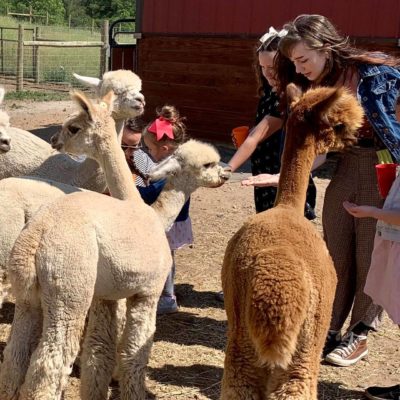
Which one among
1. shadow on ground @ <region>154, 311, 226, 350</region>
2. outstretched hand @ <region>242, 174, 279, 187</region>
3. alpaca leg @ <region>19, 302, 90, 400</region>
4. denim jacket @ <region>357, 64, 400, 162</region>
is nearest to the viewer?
alpaca leg @ <region>19, 302, 90, 400</region>

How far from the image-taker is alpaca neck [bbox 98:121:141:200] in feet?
11.9

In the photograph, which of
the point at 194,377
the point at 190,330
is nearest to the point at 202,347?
the point at 190,330

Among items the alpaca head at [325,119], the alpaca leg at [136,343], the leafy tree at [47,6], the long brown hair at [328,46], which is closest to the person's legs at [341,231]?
the long brown hair at [328,46]

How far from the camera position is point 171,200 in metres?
4.12

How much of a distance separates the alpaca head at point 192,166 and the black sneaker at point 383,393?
1.47 metres

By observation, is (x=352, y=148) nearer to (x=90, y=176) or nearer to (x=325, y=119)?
(x=325, y=119)

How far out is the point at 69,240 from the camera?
116 inches

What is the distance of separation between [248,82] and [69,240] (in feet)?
30.1

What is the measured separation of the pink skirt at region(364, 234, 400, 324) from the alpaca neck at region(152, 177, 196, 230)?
3.70ft

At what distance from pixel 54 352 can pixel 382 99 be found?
2045mm

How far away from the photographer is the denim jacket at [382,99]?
12.0ft

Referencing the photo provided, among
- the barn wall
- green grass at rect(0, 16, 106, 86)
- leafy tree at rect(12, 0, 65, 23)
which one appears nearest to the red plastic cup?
the barn wall

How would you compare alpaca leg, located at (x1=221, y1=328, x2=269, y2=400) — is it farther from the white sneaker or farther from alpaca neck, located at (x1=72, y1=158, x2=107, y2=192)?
alpaca neck, located at (x1=72, y1=158, x2=107, y2=192)

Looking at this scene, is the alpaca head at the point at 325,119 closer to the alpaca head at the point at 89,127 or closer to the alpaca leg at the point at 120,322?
the alpaca head at the point at 89,127
